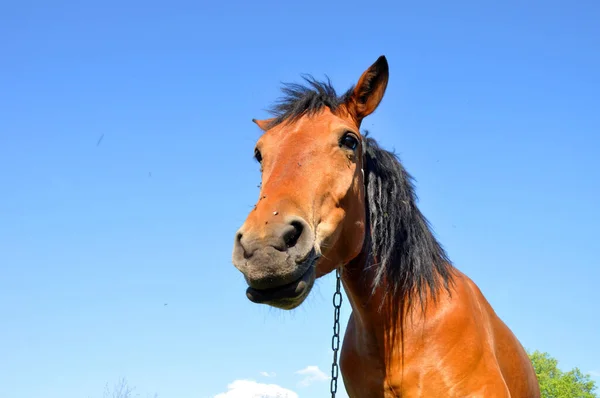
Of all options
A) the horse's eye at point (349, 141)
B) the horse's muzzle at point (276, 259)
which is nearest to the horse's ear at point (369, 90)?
the horse's eye at point (349, 141)

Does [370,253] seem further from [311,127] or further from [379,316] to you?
[311,127]

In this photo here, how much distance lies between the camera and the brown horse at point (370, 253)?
3.44m

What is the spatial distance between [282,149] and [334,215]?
641 mm

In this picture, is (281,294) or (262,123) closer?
(281,294)

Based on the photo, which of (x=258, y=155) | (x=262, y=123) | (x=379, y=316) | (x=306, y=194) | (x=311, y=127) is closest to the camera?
(x=306, y=194)

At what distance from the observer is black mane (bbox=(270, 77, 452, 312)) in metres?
4.20

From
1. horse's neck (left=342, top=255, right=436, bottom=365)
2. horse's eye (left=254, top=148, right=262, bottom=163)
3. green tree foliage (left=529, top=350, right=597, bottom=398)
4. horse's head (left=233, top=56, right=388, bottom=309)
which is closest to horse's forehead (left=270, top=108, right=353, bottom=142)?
horse's head (left=233, top=56, right=388, bottom=309)

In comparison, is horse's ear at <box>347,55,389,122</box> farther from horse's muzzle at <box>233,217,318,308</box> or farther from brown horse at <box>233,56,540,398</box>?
horse's muzzle at <box>233,217,318,308</box>

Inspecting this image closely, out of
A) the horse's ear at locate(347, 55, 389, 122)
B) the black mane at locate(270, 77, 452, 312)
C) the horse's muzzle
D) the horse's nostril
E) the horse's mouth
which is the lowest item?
the horse's mouth

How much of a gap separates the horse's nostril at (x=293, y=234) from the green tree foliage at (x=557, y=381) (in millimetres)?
44373

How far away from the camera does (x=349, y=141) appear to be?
13.1ft

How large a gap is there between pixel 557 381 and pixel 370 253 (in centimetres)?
4451

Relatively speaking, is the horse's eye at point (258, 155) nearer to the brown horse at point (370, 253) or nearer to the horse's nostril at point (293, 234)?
the brown horse at point (370, 253)

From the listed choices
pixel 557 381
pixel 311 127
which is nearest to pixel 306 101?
pixel 311 127
